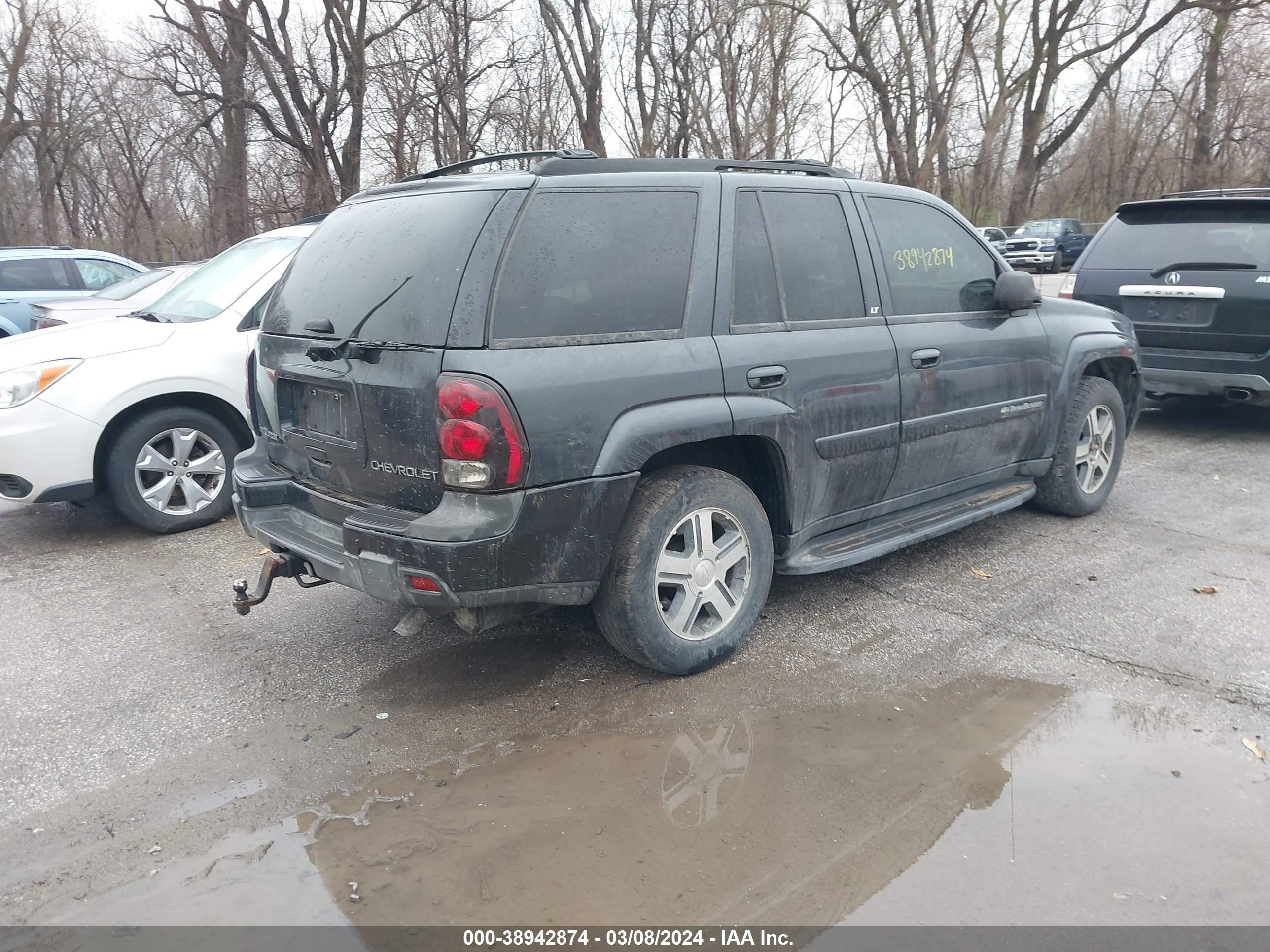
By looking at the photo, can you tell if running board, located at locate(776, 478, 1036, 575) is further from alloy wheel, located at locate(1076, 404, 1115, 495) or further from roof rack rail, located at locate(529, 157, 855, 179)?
roof rack rail, located at locate(529, 157, 855, 179)

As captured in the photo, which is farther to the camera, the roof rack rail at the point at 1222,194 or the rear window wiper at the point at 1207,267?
the roof rack rail at the point at 1222,194

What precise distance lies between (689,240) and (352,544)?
5.61ft

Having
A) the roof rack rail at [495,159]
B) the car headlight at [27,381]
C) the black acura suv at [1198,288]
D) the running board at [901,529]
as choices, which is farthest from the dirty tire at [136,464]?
the black acura suv at [1198,288]

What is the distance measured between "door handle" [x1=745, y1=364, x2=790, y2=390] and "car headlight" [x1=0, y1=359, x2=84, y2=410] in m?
4.01

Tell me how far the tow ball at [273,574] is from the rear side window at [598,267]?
1268 millimetres

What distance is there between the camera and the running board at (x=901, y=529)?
4.12 m

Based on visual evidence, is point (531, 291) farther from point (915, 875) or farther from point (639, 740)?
point (915, 875)

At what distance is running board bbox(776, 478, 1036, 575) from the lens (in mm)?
4117

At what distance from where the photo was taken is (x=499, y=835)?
282cm

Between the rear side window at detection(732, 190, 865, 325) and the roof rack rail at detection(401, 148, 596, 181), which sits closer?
the roof rack rail at detection(401, 148, 596, 181)

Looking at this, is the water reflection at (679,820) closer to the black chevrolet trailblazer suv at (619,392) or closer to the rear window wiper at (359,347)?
the black chevrolet trailblazer suv at (619,392)

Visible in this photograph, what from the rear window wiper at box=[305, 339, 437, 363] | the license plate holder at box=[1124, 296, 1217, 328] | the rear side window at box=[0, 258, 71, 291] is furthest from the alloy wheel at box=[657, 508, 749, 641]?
the rear side window at box=[0, 258, 71, 291]

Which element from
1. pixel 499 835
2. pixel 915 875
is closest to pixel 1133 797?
pixel 915 875

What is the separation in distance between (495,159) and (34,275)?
9616mm
